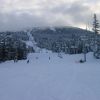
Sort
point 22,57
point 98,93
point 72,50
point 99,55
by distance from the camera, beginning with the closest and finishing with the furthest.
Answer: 1. point 98,93
2. point 99,55
3. point 22,57
4. point 72,50

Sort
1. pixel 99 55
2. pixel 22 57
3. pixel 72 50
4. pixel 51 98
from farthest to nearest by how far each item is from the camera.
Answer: pixel 72 50 < pixel 22 57 < pixel 99 55 < pixel 51 98

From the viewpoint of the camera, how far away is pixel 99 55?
72.8 m

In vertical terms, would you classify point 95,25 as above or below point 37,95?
Result: above

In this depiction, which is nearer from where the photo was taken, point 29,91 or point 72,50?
point 29,91

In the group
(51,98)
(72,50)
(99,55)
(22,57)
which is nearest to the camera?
(51,98)

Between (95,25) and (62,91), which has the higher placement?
(95,25)

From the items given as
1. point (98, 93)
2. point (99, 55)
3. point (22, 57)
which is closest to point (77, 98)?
point (98, 93)

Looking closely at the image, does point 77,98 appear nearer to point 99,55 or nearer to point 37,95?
point 37,95

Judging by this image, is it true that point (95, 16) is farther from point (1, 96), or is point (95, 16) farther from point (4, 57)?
point (1, 96)

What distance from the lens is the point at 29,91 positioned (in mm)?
19172

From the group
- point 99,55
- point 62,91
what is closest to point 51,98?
point 62,91

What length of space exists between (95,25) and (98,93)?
227 ft

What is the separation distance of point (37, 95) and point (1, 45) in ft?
236

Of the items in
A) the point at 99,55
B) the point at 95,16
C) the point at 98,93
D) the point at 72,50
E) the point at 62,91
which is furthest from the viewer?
the point at 72,50
